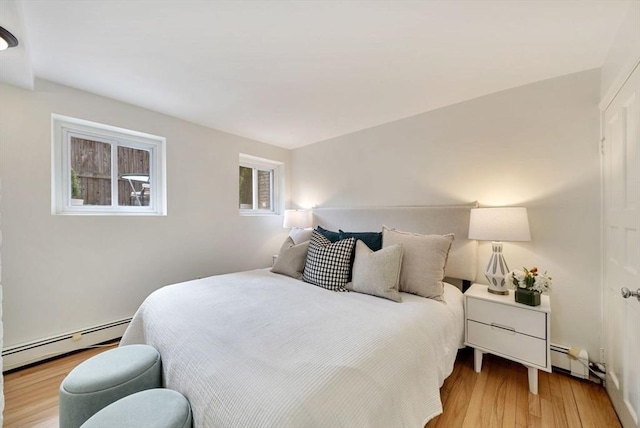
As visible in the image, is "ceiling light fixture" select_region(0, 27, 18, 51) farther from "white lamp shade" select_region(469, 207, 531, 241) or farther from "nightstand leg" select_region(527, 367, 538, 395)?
"nightstand leg" select_region(527, 367, 538, 395)

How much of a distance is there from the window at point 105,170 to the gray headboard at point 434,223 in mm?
2149

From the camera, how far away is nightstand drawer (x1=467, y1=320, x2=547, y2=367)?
1589mm

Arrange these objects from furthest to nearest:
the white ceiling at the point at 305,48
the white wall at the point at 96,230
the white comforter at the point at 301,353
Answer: the white wall at the point at 96,230 → the white ceiling at the point at 305,48 → the white comforter at the point at 301,353

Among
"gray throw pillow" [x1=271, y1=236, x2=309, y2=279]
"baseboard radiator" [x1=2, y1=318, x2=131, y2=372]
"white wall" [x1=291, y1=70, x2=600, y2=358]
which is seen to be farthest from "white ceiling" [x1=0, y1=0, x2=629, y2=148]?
"baseboard radiator" [x1=2, y1=318, x2=131, y2=372]

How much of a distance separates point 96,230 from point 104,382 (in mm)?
1662

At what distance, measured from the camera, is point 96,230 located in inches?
88.9

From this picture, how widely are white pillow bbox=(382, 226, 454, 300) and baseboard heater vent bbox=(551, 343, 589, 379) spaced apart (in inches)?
40.7

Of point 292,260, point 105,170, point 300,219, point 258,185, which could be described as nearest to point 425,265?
point 292,260

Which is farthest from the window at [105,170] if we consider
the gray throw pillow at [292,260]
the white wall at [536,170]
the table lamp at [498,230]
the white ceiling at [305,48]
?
the table lamp at [498,230]

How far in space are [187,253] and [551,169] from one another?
349cm

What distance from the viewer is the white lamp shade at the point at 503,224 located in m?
1.76

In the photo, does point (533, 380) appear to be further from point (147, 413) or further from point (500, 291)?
point (147, 413)

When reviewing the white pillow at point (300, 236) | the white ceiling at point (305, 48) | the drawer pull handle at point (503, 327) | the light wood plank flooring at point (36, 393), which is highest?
the white ceiling at point (305, 48)

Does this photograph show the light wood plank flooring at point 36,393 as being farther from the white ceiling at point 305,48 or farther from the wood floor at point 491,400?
the white ceiling at point 305,48
